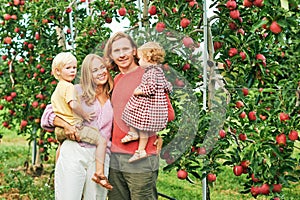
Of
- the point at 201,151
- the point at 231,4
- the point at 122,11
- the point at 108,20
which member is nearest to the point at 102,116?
the point at 201,151

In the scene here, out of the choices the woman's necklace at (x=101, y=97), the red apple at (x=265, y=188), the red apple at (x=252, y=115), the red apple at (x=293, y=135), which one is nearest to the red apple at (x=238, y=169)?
the red apple at (x=265, y=188)

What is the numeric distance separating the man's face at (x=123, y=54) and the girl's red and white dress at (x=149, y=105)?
123 mm

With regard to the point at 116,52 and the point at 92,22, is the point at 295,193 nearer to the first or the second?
the point at 92,22

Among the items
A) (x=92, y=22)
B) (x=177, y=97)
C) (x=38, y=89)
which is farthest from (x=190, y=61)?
(x=38, y=89)

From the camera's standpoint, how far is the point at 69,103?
270 cm

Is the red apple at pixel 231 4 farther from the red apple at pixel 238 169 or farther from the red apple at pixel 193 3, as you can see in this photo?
the red apple at pixel 238 169

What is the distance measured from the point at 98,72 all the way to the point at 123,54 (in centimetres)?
18

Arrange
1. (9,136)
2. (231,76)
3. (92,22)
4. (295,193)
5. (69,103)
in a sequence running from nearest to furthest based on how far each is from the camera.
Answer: (69,103) < (231,76) < (92,22) < (295,193) < (9,136)

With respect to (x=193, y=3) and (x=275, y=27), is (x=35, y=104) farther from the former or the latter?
(x=275, y=27)

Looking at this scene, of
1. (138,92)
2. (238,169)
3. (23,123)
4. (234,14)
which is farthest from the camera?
(23,123)

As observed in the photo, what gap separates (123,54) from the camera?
251 cm

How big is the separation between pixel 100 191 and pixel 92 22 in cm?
169

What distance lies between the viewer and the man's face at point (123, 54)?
2508 mm

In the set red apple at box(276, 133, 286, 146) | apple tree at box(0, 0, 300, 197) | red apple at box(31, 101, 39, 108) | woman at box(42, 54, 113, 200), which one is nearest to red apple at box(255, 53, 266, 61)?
apple tree at box(0, 0, 300, 197)
